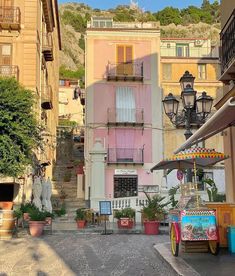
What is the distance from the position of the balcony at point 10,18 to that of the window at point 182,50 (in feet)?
56.5

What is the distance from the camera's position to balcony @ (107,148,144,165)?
105 ft

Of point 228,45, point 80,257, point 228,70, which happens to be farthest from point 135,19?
point 80,257

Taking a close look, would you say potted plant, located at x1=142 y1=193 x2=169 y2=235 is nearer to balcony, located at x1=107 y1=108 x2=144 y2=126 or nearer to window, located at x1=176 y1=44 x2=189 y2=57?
balcony, located at x1=107 y1=108 x2=144 y2=126

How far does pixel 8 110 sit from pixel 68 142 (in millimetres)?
24764

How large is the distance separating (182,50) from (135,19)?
67368 mm

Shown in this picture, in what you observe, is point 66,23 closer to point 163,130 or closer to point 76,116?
point 76,116

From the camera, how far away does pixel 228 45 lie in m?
12.5

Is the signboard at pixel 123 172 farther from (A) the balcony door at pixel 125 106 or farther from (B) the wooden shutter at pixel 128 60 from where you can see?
(B) the wooden shutter at pixel 128 60

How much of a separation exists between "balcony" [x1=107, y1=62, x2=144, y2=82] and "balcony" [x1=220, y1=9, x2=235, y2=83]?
20.1m

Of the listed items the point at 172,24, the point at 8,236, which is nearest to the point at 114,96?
the point at 8,236

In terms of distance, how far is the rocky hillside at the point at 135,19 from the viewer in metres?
104

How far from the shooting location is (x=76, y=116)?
67.1 m

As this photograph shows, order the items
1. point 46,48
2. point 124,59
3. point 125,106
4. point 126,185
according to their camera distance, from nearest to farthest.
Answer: point 46,48, point 126,185, point 125,106, point 124,59

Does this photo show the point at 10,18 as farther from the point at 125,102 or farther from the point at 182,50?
the point at 182,50
